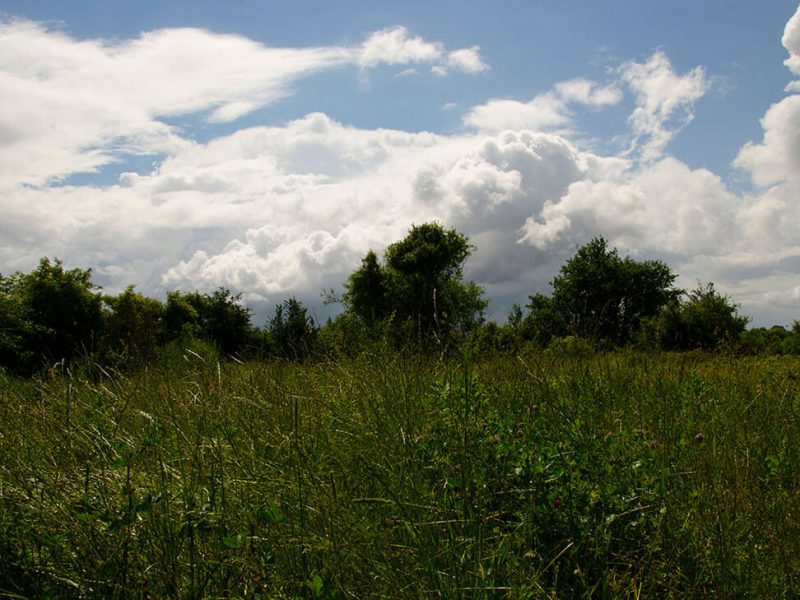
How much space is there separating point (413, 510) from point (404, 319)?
844 cm

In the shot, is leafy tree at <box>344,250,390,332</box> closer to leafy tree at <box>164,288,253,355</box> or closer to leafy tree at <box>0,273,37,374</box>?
leafy tree at <box>164,288,253,355</box>

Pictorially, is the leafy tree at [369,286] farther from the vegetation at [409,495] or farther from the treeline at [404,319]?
the vegetation at [409,495]

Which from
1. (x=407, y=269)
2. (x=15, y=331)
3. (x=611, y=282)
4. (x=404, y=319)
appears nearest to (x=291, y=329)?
(x=404, y=319)

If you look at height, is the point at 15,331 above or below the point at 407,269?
below

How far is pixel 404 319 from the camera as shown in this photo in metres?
11.2

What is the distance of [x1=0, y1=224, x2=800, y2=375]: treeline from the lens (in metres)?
6.29

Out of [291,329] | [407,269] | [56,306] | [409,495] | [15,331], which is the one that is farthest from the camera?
[407,269]

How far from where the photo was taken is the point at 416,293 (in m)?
32.2

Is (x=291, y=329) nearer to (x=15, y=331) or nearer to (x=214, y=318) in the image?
(x=15, y=331)

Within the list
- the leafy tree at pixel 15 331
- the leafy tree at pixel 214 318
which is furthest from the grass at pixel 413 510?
the leafy tree at pixel 214 318

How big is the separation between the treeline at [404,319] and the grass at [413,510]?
120 cm

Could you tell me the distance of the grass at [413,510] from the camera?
2420 millimetres

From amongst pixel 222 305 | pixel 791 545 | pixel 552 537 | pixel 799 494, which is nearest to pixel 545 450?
pixel 552 537

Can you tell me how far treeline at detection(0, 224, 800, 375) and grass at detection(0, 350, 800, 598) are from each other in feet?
3.95
